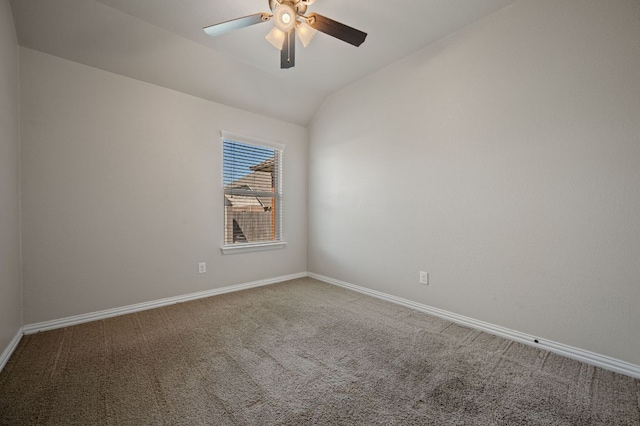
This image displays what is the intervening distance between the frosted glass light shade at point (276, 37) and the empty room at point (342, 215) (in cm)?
17

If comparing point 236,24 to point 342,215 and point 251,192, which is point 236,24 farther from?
point 342,215

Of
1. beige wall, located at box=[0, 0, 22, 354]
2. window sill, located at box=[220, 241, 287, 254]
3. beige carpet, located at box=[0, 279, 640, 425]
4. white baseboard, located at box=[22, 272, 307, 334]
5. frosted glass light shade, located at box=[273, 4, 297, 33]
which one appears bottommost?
beige carpet, located at box=[0, 279, 640, 425]

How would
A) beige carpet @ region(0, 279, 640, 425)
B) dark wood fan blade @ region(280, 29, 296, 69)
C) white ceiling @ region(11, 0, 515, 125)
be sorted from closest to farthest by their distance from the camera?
beige carpet @ region(0, 279, 640, 425) → dark wood fan blade @ region(280, 29, 296, 69) → white ceiling @ region(11, 0, 515, 125)

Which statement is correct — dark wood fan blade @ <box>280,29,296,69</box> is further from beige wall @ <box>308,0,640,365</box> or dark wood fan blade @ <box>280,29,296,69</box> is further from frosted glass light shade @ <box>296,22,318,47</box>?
beige wall @ <box>308,0,640,365</box>

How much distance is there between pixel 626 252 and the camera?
1.65 metres

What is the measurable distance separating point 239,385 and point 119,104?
269cm

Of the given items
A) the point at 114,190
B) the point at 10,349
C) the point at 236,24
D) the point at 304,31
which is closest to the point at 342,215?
the point at 304,31

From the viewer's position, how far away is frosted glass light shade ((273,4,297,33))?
6.02ft

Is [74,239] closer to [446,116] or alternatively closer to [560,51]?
[446,116]

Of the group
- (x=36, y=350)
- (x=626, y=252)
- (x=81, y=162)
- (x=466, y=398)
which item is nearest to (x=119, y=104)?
(x=81, y=162)

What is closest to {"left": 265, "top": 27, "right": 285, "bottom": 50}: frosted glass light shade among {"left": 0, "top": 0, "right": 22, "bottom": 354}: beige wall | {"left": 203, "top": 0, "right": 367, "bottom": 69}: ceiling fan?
{"left": 203, "top": 0, "right": 367, "bottom": 69}: ceiling fan

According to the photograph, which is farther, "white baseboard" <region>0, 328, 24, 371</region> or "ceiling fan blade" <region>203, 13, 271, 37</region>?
"ceiling fan blade" <region>203, 13, 271, 37</region>

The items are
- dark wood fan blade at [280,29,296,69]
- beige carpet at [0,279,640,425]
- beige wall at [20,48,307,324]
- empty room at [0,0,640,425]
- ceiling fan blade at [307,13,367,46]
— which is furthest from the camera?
beige wall at [20,48,307,324]

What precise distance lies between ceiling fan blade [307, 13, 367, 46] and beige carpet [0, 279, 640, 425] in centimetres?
222
